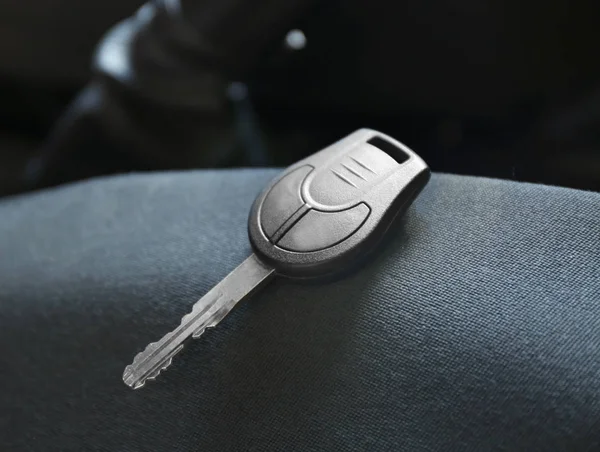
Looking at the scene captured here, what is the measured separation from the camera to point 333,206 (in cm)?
42

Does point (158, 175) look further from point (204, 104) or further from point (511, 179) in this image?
point (511, 179)

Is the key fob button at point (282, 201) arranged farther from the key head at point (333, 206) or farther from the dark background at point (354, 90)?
the dark background at point (354, 90)

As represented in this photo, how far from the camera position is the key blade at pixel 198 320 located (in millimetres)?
400

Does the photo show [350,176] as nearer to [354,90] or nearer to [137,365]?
[137,365]

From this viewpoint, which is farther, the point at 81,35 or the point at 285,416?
the point at 81,35

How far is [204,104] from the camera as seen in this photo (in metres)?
0.70

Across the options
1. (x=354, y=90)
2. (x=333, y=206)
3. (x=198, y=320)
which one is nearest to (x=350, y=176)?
(x=333, y=206)

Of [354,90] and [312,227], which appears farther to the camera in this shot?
[354,90]

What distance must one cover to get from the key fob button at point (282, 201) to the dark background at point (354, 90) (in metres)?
0.25

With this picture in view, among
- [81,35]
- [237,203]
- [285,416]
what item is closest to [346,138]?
[237,203]

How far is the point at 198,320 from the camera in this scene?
40 cm

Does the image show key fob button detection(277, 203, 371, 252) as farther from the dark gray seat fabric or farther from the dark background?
the dark background

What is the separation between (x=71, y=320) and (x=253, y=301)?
0.51 feet

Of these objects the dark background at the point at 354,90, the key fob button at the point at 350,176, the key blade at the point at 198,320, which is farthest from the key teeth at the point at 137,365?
the dark background at the point at 354,90
